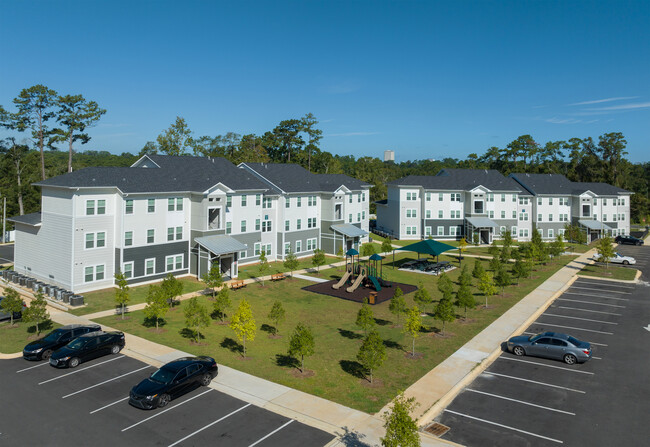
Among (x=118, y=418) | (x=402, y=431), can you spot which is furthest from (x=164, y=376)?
(x=402, y=431)

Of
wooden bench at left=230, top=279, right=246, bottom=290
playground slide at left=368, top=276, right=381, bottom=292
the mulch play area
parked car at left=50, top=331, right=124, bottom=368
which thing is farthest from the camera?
wooden bench at left=230, top=279, right=246, bottom=290

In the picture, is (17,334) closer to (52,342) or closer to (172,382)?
(52,342)

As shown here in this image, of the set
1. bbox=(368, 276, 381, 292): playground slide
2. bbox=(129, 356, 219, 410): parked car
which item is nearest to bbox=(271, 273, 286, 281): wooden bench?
bbox=(368, 276, 381, 292): playground slide

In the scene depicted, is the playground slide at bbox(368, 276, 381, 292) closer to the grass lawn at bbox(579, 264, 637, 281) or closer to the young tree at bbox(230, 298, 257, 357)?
the young tree at bbox(230, 298, 257, 357)

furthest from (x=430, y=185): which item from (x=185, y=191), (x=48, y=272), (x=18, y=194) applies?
(x=18, y=194)

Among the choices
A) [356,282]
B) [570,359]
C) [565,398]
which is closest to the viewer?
[565,398]
